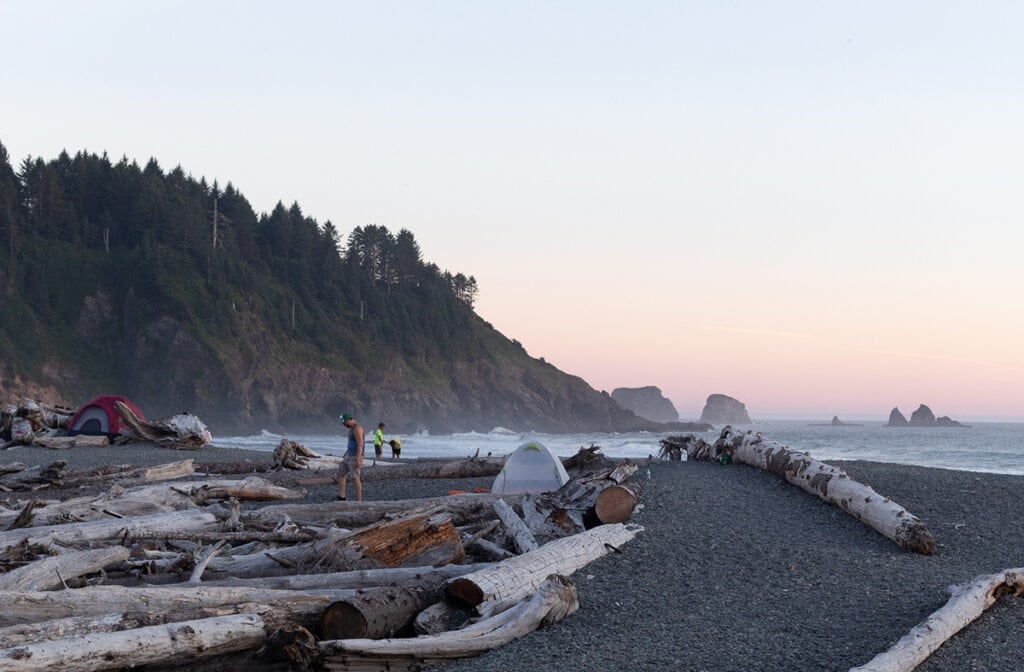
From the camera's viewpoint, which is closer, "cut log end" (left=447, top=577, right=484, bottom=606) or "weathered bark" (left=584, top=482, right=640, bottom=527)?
"cut log end" (left=447, top=577, right=484, bottom=606)

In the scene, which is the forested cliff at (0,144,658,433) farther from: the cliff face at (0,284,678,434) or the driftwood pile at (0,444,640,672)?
the driftwood pile at (0,444,640,672)

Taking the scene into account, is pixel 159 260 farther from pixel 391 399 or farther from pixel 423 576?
pixel 423 576

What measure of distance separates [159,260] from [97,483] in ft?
220

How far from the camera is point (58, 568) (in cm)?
866

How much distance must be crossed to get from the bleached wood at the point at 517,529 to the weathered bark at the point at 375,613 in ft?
8.06

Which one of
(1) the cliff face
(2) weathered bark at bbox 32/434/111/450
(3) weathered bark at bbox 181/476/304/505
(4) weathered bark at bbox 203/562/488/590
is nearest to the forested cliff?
(1) the cliff face

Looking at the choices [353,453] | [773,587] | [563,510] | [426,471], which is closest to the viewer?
[773,587]

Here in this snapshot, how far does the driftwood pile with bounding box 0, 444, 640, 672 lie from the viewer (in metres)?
6.46

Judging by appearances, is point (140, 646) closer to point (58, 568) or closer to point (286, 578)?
point (286, 578)

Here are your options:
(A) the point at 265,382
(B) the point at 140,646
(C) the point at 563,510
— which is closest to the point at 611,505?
(C) the point at 563,510

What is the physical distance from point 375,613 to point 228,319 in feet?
258

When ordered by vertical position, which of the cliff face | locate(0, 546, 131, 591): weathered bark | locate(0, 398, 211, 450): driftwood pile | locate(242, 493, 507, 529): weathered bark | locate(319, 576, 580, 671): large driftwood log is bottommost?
locate(319, 576, 580, 671): large driftwood log

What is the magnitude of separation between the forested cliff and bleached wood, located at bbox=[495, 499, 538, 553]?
6046 cm

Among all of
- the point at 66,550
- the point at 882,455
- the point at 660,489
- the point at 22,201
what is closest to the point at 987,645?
the point at 660,489
